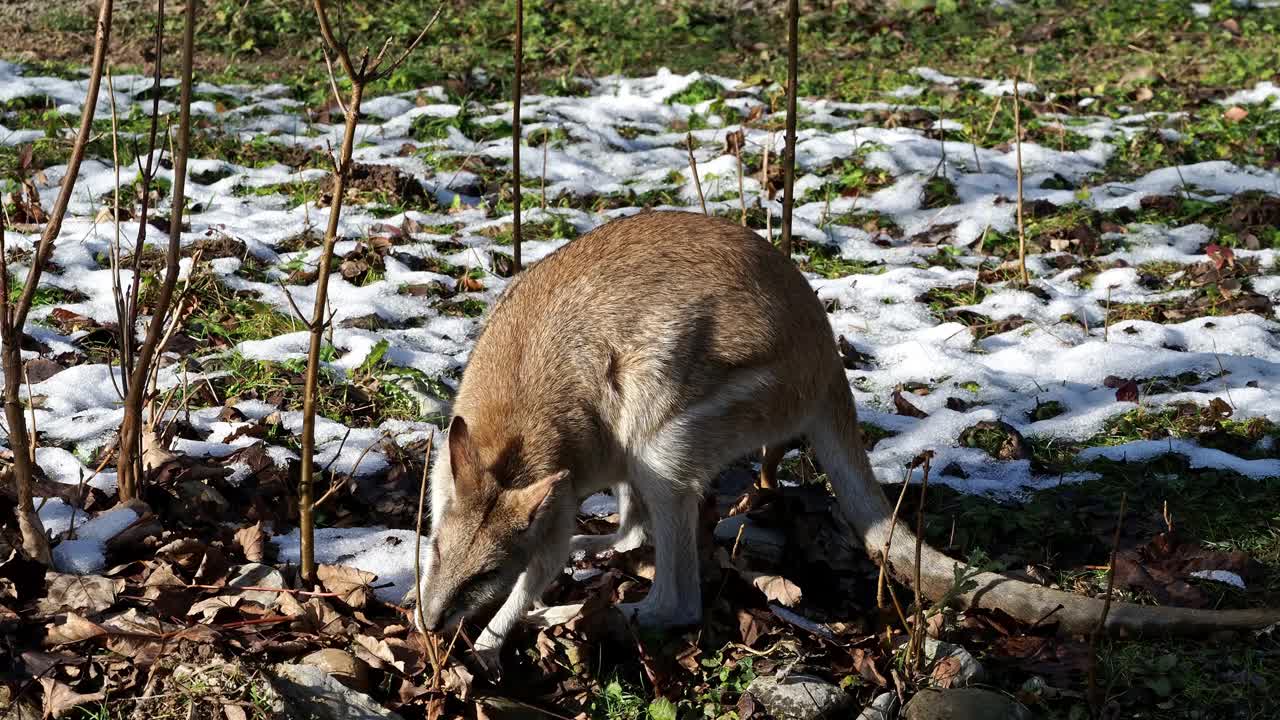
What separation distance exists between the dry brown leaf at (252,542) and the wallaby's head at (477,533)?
67cm

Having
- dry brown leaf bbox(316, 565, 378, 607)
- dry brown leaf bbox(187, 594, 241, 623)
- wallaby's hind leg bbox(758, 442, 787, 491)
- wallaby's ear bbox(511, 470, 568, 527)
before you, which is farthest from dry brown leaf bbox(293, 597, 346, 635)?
wallaby's hind leg bbox(758, 442, 787, 491)

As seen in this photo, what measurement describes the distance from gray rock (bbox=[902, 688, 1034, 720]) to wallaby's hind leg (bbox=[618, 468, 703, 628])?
76 cm

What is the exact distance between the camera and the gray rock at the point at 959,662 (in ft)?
11.5

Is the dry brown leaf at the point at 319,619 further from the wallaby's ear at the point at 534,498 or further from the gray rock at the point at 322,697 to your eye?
the wallaby's ear at the point at 534,498

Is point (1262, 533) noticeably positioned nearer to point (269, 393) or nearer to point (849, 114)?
point (269, 393)

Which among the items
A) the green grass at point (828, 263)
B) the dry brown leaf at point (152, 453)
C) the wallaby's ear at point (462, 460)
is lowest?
the dry brown leaf at point (152, 453)

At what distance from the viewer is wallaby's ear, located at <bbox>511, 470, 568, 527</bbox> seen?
3449 millimetres

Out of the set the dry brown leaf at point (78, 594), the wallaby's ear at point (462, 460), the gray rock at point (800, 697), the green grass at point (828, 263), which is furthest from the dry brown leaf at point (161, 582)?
the green grass at point (828, 263)

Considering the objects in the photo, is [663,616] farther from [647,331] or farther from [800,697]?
[647,331]

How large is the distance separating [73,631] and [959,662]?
2.57 m

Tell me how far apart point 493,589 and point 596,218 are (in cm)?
389

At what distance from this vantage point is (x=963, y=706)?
3.36 meters

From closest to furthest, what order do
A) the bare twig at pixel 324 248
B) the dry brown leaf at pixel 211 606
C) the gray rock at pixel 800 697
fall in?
1. the bare twig at pixel 324 248
2. the gray rock at pixel 800 697
3. the dry brown leaf at pixel 211 606

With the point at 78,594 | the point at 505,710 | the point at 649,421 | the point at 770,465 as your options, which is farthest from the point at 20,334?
the point at 770,465
